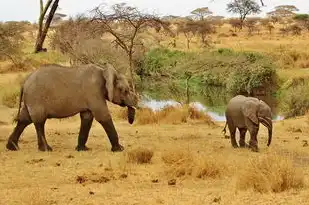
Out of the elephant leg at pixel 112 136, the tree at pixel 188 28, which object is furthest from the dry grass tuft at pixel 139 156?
the tree at pixel 188 28

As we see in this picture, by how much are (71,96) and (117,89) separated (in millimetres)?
1037

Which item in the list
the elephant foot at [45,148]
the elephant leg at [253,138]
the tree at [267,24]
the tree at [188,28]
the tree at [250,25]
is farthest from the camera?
the tree at [267,24]

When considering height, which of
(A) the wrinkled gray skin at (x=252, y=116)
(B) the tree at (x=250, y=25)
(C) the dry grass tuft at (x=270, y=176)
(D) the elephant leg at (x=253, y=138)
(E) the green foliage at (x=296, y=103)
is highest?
(C) the dry grass tuft at (x=270, y=176)

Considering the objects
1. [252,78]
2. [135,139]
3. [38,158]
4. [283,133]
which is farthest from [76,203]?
[252,78]

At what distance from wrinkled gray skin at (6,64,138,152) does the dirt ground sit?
499 mm

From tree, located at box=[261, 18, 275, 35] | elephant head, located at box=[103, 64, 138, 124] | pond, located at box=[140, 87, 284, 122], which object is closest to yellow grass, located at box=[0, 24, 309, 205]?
elephant head, located at box=[103, 64, 138, 124]

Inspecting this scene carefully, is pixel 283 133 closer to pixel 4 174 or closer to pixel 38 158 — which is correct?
pixel 38 158

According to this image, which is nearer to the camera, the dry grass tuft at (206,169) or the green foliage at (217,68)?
the dry grass tuft at (206,169)

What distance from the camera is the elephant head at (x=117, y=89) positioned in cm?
1334

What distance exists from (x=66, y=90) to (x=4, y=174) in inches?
132

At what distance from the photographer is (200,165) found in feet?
31.9

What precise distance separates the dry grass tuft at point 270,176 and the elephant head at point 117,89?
5402mm

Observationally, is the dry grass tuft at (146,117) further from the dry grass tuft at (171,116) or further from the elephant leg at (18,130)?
the elephant leg at (18,130)

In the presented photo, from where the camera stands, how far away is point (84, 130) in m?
13.2
